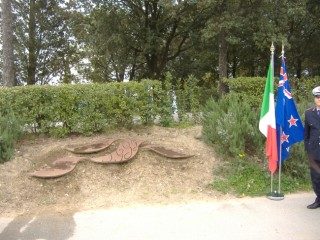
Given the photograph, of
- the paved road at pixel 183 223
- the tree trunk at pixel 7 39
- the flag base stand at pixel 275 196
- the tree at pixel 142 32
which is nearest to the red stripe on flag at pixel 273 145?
the flag base stand at pixel 275 196

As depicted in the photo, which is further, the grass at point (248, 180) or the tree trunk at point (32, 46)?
the tree trunk at point (32, 46)

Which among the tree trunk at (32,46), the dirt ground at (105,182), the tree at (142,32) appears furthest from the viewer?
the tree trunk at (32,46)

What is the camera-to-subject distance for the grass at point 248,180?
20.2 ft

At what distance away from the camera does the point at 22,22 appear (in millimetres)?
24266

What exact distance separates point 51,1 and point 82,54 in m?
4.01

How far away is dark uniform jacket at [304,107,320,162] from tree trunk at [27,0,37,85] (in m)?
22.0

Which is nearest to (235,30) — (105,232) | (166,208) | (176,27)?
(176,27)

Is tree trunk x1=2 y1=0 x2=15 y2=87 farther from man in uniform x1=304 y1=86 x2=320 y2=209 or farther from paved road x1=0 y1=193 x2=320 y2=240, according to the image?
man in uniform x1=304 y1=86 x2=320 y2=209

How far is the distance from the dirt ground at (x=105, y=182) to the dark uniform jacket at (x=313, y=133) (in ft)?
5.15

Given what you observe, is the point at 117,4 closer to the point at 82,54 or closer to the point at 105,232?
the point at 82,54

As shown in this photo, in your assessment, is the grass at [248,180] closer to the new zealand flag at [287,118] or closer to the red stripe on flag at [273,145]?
the red stripe on flag at [273,145]

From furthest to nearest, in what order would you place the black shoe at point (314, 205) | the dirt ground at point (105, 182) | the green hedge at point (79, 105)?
the green hedge at point (79, 105)
the dirt ground at point (105, 182)
the black shoe at point (314, 205)

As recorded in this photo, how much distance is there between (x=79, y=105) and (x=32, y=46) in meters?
18.4

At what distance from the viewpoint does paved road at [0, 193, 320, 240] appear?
4.66 metres
